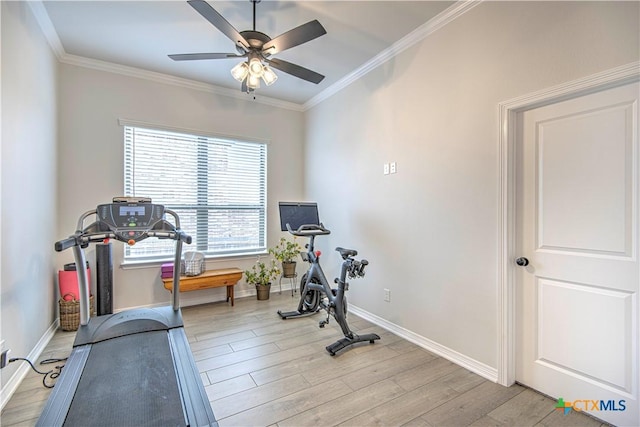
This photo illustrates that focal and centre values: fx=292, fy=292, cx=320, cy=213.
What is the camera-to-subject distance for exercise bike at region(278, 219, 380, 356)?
278 cm

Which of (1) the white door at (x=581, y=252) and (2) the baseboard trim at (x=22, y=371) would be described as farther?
(2) the baseboard trim at (x=22, y=371)

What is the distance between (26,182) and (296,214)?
2.38 metres

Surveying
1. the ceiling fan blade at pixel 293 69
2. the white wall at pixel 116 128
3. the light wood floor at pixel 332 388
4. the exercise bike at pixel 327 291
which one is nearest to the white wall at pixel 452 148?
the light wood floor at pixel 332 388

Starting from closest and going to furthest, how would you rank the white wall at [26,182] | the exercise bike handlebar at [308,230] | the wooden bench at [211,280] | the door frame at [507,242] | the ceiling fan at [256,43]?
the ceiling fan at [256,43] < the white wall at [26,182] < the door frame at [507,242] < the exercise bike handlebar at [308,230] < the wooden bench at [211,280]

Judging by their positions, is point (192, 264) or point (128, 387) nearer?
point (128, 387)

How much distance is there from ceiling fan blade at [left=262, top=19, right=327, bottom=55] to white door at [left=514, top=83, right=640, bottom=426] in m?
1.62

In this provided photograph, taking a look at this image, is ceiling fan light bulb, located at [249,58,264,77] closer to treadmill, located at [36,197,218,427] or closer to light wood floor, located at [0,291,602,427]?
treadmill, located at [36,197,218,427]

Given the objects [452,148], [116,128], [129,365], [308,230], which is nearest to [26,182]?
[116,128]

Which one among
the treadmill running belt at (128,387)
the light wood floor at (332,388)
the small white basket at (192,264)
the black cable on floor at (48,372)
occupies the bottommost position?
→ the light wood floor at (332,388)

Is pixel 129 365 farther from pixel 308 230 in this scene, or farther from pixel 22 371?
pixel 308 230

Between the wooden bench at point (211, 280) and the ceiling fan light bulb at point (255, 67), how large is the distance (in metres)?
2.52

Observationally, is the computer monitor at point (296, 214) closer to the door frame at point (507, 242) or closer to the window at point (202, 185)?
the window at point (202, 185)

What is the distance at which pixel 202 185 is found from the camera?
13.4 feet

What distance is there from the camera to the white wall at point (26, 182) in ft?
6.66
